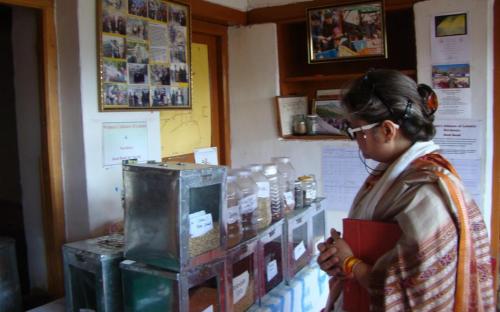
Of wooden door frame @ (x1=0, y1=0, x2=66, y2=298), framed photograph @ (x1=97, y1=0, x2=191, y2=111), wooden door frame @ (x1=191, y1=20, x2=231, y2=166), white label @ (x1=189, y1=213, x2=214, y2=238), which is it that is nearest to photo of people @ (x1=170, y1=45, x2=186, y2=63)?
framed photograph @ (x1=97, y1=0, x2=191, y2=111)

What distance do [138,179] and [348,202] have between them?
182 centimetres

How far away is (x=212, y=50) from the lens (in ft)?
9.77

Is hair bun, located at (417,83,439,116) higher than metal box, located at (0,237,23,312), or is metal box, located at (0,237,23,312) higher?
hair bun, located at (417,83,439,116)

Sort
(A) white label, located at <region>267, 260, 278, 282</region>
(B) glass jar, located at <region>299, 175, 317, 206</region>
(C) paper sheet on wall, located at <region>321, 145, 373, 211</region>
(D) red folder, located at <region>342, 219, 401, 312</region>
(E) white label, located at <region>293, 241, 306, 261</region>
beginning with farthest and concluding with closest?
1. (C) paper sheet on wall, located at <region>321, 145, 373, 211</region>
2. (B) glass jar, located at <region>299, 175, 317, 206</region>
3. (E) white label, located at <region>293, 241, 306, 261</region>
4. (A) white label, located at <region>267, 260, 278, 282</region>
5. (D) red folder, located at <region>342, 219, 401, 312</region>

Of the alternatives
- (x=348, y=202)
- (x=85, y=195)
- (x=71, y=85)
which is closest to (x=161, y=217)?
(x=85, y=195)

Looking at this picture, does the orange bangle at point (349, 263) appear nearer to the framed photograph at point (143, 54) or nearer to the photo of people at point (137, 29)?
the framed photograph at point (143, 54)

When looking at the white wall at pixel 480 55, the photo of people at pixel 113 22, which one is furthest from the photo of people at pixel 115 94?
the white wall at pixel 480 55

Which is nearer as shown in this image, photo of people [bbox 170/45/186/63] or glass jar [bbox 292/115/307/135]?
photo of people [bbox 170/45/186/63]

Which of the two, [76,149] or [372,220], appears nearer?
[372,220]

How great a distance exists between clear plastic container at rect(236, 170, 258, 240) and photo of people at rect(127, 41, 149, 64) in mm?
791

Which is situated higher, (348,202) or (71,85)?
(71,85)

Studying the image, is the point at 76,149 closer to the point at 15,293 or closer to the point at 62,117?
the point at 62,117

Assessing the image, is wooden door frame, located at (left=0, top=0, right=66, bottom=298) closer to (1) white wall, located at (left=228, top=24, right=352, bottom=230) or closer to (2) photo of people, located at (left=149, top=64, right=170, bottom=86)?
(2) photo of people, located at (left=149, top=64, right=170, bottom=86)

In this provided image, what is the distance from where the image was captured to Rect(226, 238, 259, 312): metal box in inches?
56.6
